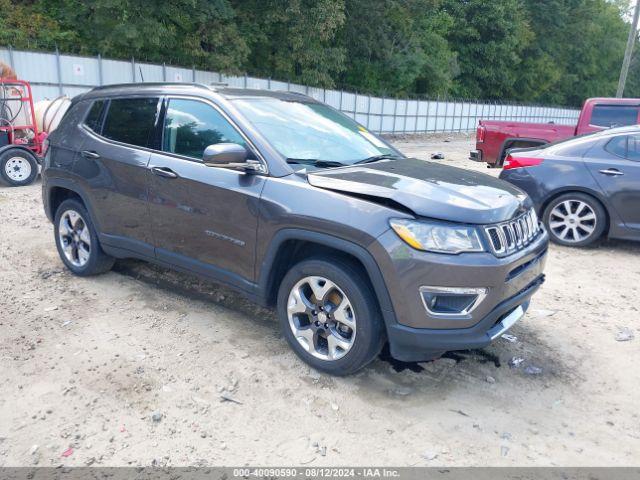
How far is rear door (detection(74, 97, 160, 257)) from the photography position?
14.8ft

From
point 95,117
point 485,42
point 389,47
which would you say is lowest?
point 95,117

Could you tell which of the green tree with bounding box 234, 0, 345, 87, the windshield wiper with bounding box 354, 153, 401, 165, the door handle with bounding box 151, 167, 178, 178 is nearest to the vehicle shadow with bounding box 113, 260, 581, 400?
the door handle with bounding box 151, 167, 178, 178

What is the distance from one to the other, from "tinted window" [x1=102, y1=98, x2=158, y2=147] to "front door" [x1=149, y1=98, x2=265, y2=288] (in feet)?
0.73

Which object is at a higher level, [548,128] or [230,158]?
[230,158]

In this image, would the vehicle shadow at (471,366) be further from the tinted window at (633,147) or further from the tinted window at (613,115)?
the tinted window at (613,115)

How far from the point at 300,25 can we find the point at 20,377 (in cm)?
2446

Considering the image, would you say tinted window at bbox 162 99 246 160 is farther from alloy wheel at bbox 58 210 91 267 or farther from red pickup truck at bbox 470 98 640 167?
red pickup truck at bbox 470 98 640 167

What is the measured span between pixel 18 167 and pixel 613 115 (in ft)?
36.1

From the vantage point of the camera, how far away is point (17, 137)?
1086 cm

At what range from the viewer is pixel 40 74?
17.4 meters

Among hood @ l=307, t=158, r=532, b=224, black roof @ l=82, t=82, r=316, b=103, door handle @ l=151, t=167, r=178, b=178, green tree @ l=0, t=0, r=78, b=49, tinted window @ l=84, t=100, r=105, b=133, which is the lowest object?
door handle @ l=151, t=167, r=178, b=178

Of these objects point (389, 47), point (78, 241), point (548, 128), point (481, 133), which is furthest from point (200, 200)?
point (389, 47)

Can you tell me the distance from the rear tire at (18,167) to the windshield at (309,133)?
25.6 feet

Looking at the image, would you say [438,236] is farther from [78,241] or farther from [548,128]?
[548,128]
